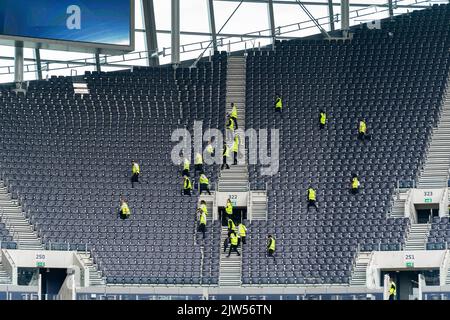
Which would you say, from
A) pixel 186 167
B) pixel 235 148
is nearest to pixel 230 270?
pixel 186 167

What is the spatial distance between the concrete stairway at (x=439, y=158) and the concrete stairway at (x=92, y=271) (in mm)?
10194

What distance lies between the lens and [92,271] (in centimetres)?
2925

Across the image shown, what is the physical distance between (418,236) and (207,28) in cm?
1252

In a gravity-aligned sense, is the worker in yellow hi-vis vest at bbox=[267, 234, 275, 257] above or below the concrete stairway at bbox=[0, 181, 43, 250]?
below

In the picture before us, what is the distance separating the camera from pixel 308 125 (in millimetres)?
34406

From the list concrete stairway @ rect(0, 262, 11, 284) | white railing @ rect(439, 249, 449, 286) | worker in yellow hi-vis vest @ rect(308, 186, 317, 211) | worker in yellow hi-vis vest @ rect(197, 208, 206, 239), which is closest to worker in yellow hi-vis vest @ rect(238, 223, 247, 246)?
worker in yellow hi-vis vest @ rect(197, 208, 206, 239)

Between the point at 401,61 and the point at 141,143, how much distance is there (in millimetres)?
9822

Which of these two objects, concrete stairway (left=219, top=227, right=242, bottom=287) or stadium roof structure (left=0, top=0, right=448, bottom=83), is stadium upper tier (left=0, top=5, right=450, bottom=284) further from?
stadium roof structure (left=0, top=0, right=448, bottom=83)

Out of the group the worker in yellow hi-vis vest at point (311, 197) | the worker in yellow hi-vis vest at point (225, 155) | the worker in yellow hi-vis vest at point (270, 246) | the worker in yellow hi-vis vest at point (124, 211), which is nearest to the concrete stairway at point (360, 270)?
the worker in yellow hi-vis vest at point (270, 246)

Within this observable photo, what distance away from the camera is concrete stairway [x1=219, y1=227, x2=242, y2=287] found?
Answer: 2923cm

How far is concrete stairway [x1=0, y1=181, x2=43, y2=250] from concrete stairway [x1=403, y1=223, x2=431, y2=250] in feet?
35.3

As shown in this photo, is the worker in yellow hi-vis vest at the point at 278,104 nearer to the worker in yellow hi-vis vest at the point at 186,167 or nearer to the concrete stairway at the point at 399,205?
the worker in yellow hi-vis vest at the point at 186,167

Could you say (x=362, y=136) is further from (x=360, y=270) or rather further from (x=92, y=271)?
(x=92, y=271)
